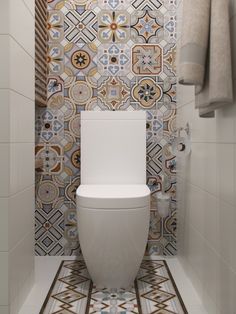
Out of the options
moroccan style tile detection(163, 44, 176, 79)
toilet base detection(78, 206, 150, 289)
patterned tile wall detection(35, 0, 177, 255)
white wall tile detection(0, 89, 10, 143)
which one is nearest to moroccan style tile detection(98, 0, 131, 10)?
patterned tile wall detection(35, 0, 177, 255)

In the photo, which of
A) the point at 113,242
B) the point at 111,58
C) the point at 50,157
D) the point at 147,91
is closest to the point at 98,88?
the point at 111,58

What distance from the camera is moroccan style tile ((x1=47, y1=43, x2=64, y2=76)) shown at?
2209 millimetres

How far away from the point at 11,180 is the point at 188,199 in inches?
37.9

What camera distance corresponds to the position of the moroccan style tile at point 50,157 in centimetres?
223

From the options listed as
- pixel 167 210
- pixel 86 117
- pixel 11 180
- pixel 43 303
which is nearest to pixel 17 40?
pixel 11 180

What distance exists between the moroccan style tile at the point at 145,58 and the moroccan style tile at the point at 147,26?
0.05 meters

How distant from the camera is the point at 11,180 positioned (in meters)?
1.36

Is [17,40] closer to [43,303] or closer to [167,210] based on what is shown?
[43,303]

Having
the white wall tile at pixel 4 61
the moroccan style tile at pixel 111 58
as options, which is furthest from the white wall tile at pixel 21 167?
the moroccan style tile at pixel 111 58

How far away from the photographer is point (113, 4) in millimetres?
2207

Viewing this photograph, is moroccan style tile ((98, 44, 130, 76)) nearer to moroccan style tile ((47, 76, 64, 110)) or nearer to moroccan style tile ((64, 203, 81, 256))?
moroccan style tile ((47, 76, 64, 110))

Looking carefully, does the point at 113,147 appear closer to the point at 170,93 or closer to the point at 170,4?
the point at 170,93

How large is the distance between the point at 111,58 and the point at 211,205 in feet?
3.80

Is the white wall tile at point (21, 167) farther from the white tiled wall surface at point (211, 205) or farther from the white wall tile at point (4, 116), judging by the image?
the white tiled wall surface at point (211, 205)
